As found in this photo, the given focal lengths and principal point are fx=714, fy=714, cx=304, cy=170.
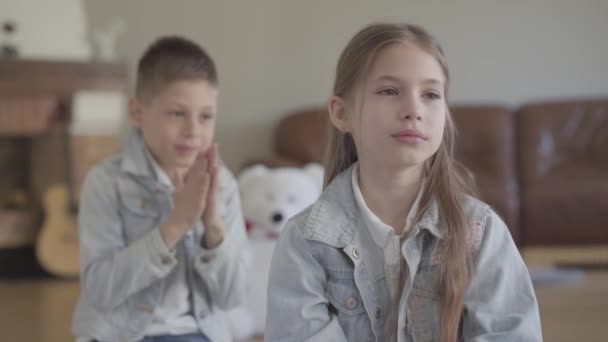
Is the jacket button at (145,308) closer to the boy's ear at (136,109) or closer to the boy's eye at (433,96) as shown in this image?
A: the boy's ear at (136,109)

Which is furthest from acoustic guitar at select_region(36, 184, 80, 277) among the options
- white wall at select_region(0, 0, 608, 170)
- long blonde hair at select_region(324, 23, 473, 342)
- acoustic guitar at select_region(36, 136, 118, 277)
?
long blonde hair at select_region(324, 23, 473, 342)

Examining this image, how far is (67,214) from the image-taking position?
3.17 metres

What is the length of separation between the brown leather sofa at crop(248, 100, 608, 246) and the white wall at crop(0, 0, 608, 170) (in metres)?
0.24

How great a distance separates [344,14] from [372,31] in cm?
258

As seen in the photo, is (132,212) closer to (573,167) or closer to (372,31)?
(372,31)

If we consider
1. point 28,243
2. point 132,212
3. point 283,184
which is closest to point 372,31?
point 132,212

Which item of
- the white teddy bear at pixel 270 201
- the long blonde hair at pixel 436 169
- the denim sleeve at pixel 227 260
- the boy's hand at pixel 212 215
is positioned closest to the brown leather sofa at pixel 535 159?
the white teddy bear at pixel 270 201

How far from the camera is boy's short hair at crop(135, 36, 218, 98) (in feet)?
4.74

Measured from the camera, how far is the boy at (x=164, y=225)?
1323 mm

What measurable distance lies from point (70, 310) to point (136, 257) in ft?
4.63

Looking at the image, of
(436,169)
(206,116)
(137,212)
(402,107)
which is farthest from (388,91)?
(137,212)

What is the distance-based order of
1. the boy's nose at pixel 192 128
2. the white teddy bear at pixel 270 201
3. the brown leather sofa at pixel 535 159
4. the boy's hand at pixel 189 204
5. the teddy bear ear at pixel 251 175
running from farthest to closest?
1. the brown leather sofa at pixel 535 159
2. the teddy bear ear at pixel 251 175
3. the white teddy bear at pixel 270 201
4. the boy's nose at pixel 192 128
5. the boy's hand at pixel 189 204

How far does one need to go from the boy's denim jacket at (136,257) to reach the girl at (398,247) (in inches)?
13.1

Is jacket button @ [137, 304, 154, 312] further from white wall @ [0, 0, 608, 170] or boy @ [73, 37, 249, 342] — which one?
white wall @ [0, 0, 608, 170]
